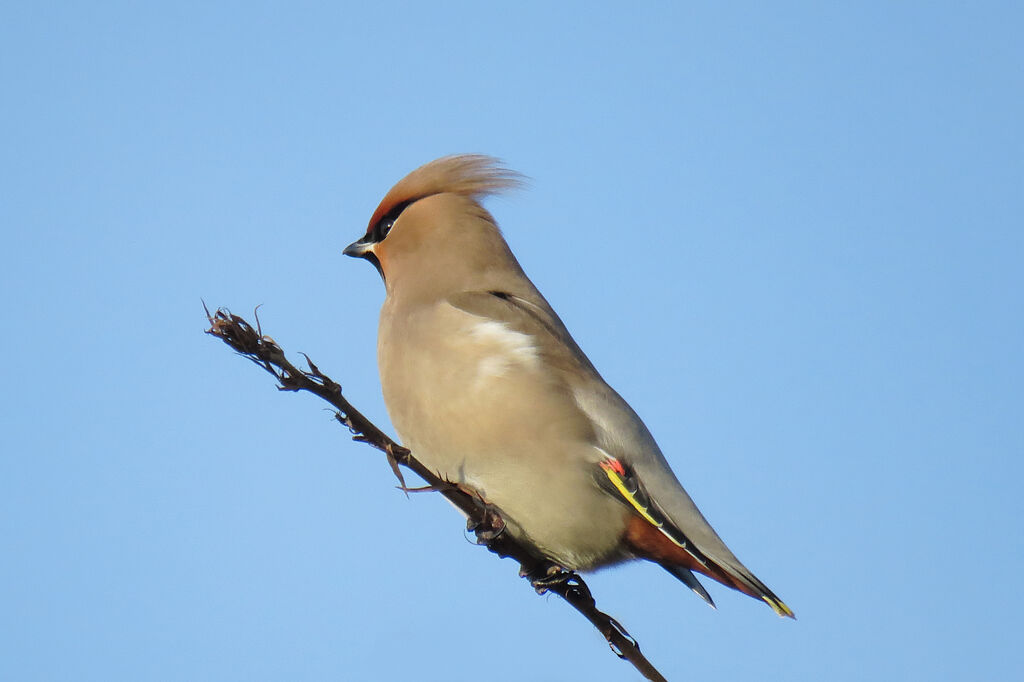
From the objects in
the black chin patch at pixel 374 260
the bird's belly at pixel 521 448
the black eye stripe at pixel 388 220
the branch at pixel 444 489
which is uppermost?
the black eye stripe at pixel 388 220

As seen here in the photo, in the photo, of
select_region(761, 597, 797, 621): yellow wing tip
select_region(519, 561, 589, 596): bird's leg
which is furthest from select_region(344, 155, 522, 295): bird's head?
select_region(761, 597, 797, 621): yellow wing tip

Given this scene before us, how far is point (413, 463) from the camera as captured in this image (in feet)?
9.93

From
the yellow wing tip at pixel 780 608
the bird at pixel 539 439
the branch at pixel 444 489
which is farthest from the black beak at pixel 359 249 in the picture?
the yellow wing tip at pixel 780 608

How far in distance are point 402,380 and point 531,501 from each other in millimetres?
801

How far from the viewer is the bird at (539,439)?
14.4 feet

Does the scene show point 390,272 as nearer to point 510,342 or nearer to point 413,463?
point 510,342

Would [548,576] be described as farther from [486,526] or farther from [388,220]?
[388,220]

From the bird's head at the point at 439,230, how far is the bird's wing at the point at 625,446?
0.32 m

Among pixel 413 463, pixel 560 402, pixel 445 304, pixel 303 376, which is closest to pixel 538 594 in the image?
pixel 560 402

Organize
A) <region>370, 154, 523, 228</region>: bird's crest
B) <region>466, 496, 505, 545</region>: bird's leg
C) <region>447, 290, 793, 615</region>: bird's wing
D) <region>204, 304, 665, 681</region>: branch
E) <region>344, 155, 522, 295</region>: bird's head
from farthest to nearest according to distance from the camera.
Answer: <region>370, 154, 523, 228</region>: bird's crest < <region>344, 155, 522, 295</region>: bird's head < <region>447, 290, 793, 615</region>: bird's wing < <region>466, 496, 505, 545</region>: bird's leg < <region>204, 304, 665, 681</region>: branch

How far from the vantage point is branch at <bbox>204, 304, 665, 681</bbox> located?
8.43 feet

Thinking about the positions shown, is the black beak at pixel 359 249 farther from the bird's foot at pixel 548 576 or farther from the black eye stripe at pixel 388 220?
the bird's foot at pixel 548 576

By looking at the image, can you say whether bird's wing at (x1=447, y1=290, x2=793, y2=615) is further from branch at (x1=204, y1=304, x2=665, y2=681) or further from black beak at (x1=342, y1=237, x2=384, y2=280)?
black beak at (x1=342, y1=237, x2=384, y2=280)

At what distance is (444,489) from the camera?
3281 mm
